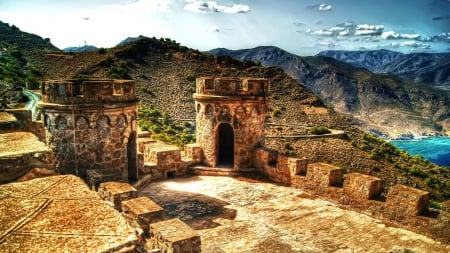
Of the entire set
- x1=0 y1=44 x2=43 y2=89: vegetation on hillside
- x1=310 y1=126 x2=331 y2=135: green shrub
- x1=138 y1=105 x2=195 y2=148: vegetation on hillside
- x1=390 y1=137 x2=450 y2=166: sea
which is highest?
x1=0 y1=44 x2=43 y2=89: vegetation on hillside

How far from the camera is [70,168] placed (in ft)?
28.8

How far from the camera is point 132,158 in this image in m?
10.3

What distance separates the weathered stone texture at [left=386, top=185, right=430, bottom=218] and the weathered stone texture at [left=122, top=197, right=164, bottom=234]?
189 inches

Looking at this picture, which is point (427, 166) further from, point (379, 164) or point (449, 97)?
point (449, 97)

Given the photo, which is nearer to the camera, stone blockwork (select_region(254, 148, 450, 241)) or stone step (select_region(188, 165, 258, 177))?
stone blockwork (select_region(254, 148, 450, 241))

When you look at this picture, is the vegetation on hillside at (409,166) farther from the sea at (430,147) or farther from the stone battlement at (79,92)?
the sea at (430,147)

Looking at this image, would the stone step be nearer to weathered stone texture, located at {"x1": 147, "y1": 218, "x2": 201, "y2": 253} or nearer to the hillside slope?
weathered stone texture, located at {"x1": 147, "y1": 218, "x2": 201, "y2": 253}

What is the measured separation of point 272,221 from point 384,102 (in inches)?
5402

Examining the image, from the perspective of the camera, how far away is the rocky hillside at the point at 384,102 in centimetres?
12662

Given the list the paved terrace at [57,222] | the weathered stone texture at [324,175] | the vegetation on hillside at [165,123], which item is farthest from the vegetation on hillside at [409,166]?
the paved terrace at [57,222]

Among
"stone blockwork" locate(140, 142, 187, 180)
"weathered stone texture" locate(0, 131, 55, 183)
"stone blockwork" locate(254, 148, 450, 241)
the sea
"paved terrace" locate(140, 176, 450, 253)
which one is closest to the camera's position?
"weathered stone texture" locate(0, 131, 55, 183)

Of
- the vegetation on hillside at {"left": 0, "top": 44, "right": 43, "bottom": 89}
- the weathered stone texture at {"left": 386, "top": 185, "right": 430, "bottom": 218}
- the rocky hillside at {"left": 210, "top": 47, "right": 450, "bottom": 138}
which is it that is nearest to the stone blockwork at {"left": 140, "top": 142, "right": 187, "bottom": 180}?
the weathered stone texture at {"left": 386, "top": 185, "right": 430, "bottom": 218}

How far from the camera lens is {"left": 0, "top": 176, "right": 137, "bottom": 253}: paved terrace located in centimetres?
244

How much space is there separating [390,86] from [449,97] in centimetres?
2479
